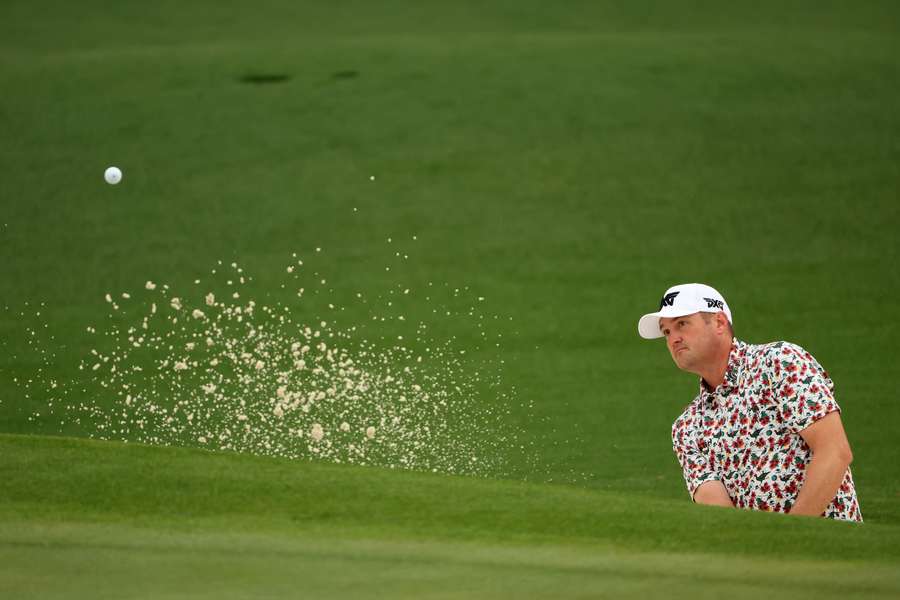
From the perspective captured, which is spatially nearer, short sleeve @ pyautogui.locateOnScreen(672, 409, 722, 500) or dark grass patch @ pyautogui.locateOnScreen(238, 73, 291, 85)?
short sleeve @ pyautogui.locateOnScreen(672, 409, 722, 500)

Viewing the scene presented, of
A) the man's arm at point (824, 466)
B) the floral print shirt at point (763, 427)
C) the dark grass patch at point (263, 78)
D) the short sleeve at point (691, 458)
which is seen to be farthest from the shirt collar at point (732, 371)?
the dark grass patch at point (263, 78)

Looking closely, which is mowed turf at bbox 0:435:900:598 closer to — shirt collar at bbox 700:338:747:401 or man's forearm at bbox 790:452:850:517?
man's forearm at bbox 790:452:850:517

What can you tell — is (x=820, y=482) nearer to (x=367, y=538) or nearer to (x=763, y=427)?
(x=763, y=427)

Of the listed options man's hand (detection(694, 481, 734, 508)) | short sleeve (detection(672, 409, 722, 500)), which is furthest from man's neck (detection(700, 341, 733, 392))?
man's hand (detection(694, 481, 734, 508))

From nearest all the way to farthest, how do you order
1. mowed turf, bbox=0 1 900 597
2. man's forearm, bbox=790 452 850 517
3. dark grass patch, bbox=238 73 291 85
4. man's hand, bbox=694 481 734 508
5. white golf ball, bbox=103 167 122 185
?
mowed turf, bbox=0 1 900 597
man's forearm, bbox=790 452 850 517
man's hand, bbox=694 481 734 508
white golf ball, bbox=103 167 122 185
dark grass patch, bbox=238 73 291 85

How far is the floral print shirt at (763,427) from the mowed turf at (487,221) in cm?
57

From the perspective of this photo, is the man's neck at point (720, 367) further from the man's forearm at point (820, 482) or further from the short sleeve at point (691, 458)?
the man's forearm at point (820, 482)

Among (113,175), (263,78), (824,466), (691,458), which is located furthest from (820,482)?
(263,78)

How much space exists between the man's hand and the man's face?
1.03 ft

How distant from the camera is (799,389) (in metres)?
3.50

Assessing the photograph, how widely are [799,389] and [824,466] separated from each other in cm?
20

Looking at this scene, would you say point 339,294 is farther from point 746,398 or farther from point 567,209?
point 746,398

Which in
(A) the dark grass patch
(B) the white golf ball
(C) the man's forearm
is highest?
(A) the dark grass patch

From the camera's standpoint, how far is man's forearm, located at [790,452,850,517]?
344 centimetres
